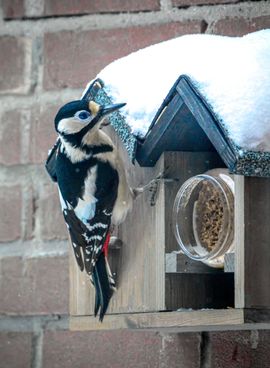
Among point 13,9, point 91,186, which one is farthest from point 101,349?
point 13,9

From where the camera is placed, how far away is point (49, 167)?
66.9 inches

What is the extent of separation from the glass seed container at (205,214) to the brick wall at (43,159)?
1.07 feet

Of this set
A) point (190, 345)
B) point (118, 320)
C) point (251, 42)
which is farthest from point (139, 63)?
point (190, 345)

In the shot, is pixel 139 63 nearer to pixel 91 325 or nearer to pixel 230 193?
pixel 230 193

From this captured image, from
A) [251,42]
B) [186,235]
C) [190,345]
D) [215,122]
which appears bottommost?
[190,345]

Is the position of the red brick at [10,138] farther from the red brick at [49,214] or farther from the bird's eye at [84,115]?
the bird's eye at [84,115]

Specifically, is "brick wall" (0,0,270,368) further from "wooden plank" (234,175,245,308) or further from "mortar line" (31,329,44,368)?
"wooden plank" (234,175,245,308)

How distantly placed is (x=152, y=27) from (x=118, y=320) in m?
0.45

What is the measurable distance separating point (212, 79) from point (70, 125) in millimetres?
333

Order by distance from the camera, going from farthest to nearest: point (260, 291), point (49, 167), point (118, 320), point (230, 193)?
point (49, 167) → point (118, 320) → point (230, 193) → point (260, 291)

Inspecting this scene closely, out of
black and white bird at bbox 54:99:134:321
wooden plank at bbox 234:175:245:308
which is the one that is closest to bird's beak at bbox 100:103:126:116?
black and white bird at bbox 54:99:134:321

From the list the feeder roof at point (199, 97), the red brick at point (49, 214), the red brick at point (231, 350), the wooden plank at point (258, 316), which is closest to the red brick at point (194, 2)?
the feeder roof at point (199, 97)

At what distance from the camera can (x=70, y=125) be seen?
→ 162 cm

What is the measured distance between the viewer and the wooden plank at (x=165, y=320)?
1.29 meters
